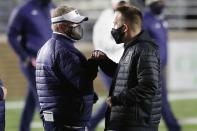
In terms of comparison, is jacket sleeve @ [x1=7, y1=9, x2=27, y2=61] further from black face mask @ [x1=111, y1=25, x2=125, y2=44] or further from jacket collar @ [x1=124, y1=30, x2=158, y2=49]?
jacket collar @ [x1=124, y1=30, x2=158, y2=49]

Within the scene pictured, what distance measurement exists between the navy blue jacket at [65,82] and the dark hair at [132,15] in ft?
2.04

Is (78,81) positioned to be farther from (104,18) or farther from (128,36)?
(104,18)

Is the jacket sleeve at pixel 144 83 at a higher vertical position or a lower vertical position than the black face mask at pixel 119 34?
lower

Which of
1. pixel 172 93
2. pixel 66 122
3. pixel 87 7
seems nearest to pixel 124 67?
pixel 66 122

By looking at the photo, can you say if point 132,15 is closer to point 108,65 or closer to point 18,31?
point 108,65

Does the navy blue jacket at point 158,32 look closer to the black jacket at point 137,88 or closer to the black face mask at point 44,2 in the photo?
the black face mask at point 44,2

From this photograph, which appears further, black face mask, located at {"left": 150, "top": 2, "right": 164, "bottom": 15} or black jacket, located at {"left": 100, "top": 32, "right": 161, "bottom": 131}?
black face mask, located at {"left": 150, "top": 2, "right": 164, "bottom": 15}

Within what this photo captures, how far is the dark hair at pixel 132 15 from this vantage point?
6996 millimetres

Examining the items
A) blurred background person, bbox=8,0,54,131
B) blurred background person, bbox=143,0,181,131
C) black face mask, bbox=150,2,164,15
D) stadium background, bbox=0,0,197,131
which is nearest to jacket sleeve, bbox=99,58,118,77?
blurred background person, bbox=143,0,181,131

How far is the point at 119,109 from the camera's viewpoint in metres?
6.98

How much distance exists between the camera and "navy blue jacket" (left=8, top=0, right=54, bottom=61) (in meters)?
11.1

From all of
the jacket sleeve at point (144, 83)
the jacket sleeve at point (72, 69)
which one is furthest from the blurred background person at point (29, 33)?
the jacket sleeve at point (144, 83)

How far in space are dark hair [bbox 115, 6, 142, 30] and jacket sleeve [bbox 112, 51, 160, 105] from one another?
267 millimetres

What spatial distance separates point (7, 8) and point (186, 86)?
389cm
